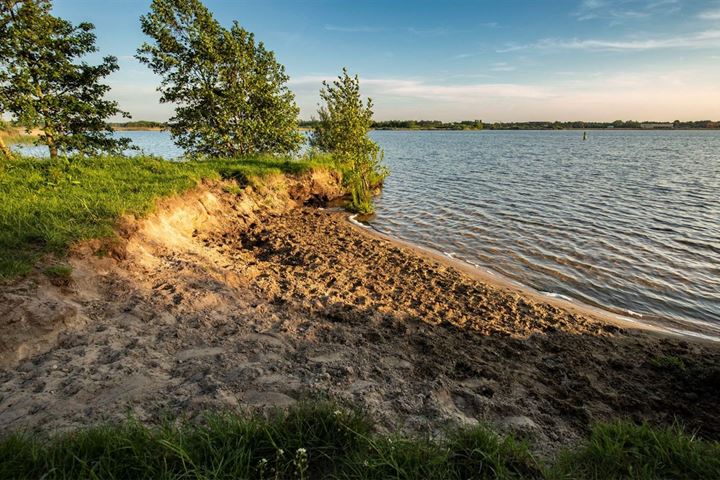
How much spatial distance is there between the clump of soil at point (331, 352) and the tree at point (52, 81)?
31.9ft

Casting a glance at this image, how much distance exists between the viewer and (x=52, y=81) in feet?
49.9

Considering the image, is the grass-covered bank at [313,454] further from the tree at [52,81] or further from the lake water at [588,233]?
the tree at [52,81]

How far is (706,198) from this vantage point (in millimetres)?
22812

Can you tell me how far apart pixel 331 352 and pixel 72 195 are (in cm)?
940

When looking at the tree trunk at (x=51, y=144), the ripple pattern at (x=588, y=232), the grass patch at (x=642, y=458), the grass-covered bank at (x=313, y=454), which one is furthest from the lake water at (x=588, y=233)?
the grass-covered bank at (x=313, y=454)

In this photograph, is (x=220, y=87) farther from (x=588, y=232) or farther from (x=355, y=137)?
(x=588, y=232)

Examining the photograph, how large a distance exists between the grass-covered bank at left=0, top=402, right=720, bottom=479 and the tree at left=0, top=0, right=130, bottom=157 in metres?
17.0

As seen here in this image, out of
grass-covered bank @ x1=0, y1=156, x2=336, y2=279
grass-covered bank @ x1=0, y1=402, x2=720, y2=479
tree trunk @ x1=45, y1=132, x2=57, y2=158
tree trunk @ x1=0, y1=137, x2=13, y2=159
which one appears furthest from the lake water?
grass-covered bank @ x1=0, y1=402, x2=720, y2=479

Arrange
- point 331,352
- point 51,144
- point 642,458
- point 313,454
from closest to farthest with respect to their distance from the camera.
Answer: point 313,454 → point 642,458 → point 331,352 → point 51,144

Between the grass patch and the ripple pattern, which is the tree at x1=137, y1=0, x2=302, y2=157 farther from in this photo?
the grass patch

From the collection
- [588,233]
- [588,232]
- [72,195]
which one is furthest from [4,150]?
[588,232]

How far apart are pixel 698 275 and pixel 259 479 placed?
1543cm

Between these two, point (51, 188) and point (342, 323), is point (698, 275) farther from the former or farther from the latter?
point (51, 188)

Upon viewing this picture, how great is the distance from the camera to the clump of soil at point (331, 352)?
4348 millimetres
